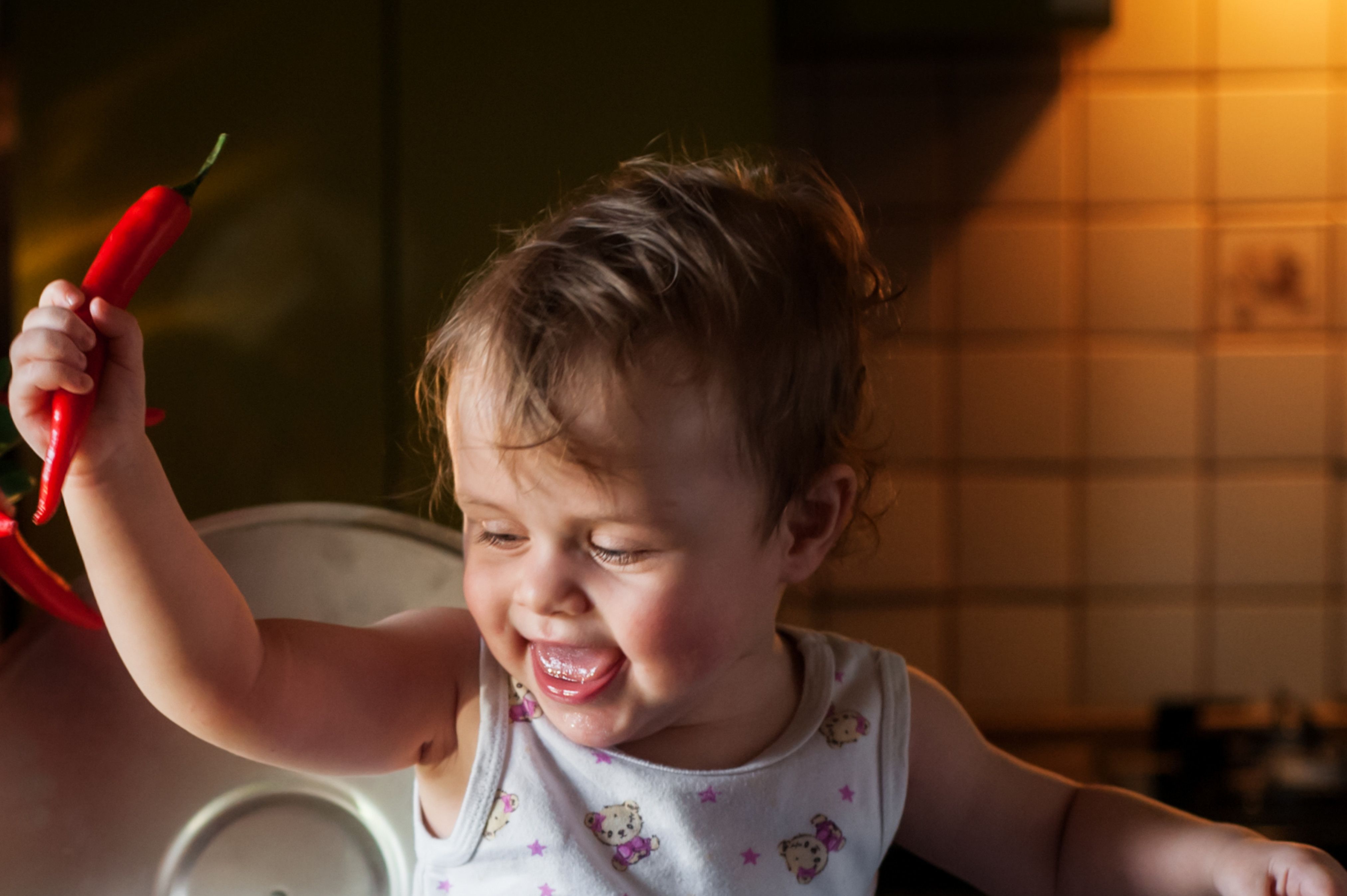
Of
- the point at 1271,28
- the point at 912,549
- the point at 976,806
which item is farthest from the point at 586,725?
the point at 1271,28

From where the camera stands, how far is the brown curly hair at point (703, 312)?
53 cm

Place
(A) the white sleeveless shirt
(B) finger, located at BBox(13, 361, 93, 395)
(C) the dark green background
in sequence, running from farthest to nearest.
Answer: (C) the dark green background → (A) the white sleeveless shirt → (B) finger, located at BBox(13, 361, 93, 395)

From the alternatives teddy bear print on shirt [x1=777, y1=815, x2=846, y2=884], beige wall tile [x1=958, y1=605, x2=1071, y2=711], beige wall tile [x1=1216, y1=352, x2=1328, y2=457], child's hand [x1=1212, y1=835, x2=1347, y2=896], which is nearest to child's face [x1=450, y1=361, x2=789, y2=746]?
teddy bear print on shirt [x1=777, y1=815, x2=846, y2=884]

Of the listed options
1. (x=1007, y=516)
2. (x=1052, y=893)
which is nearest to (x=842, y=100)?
(x=1007, y=516)

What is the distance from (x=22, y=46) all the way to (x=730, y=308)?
69cm

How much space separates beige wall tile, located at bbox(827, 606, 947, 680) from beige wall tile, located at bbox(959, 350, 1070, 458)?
217 millimetres

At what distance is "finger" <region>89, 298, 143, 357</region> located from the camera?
416 mm

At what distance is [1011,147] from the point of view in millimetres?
1436

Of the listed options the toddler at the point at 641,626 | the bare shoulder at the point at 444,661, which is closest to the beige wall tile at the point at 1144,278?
the toddler at the point at 641,626

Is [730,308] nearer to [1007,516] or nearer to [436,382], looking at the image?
[436,382]

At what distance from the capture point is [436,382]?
2.11ft

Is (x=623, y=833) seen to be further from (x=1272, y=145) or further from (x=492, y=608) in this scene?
(x=1272, y=145)

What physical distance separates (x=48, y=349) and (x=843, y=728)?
1.54ft

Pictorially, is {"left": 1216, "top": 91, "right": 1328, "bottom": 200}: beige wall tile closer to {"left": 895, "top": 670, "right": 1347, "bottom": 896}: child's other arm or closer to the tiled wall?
the tiled wall
